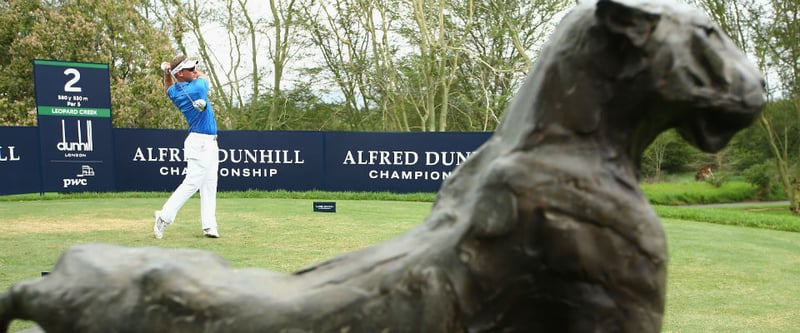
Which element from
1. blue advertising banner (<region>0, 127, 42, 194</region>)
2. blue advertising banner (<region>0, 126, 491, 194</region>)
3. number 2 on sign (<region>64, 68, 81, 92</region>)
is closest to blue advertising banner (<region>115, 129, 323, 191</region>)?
blue advertising banner (<region>0, 126, 491, 194</region>)

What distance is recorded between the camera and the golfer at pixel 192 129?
256 inches

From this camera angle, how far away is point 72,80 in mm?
11695

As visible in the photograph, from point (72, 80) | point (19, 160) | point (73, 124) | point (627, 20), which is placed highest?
point (72, 80)

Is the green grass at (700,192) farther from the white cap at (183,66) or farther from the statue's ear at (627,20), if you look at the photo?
the statue's ear at (627,20)

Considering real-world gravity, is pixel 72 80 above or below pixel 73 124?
above

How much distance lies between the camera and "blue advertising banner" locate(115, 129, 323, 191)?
13562mm

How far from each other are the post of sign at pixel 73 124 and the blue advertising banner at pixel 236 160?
1.27m

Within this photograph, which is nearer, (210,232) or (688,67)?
(688,67)

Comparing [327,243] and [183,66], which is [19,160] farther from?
[327,243]

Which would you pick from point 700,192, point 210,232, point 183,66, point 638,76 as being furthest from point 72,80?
point 700,192

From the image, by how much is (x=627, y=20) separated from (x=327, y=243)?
17.6ft

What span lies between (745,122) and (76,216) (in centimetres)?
859

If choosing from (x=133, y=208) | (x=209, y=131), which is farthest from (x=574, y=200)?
(x=133, y=208)

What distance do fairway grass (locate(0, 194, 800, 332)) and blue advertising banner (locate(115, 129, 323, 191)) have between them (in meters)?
2.19
